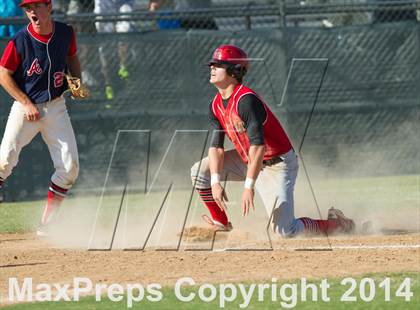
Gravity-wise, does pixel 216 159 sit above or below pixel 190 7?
above

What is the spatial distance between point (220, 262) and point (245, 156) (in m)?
1.45

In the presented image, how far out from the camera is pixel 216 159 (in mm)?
8656

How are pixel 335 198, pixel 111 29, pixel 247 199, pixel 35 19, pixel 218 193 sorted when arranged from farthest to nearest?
pixel 111 29, pixel 335 198, pixel 35 19, pixel 218 193, pixel 247 199

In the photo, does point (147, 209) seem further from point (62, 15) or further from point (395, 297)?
point (395, 297)

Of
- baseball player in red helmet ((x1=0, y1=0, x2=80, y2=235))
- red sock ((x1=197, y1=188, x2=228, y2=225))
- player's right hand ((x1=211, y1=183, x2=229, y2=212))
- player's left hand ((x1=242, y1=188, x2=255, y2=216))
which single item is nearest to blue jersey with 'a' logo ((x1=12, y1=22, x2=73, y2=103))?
baseball player in red helmet ((x1=0, y1=0, x2=80, y2=235))

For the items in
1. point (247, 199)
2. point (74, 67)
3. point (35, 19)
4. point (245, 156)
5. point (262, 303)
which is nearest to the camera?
point (262, 303)

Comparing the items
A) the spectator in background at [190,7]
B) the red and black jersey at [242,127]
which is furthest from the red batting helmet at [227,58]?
the spectator in background at [190,7]

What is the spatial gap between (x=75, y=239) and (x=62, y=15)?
16.3ft

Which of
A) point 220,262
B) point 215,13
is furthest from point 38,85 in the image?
point 215,13

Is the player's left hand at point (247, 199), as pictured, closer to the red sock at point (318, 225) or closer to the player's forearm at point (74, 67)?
the red sock at point (318, 225)

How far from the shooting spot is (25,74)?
29.8 feet

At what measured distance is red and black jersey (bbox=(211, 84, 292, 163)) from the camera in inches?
333

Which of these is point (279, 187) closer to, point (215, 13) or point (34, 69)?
point (34, 69)

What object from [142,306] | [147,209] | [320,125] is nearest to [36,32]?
[147,209]
